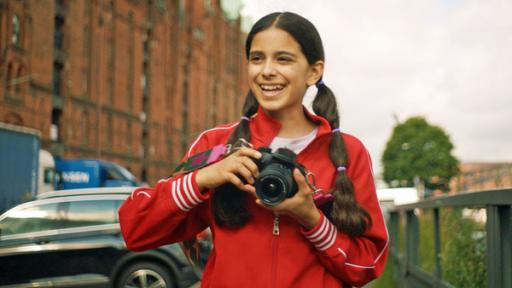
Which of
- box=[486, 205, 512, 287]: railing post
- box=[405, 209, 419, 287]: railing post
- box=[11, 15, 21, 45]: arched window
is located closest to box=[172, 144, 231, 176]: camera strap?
box=[486, 205, 512, 287]: railing post

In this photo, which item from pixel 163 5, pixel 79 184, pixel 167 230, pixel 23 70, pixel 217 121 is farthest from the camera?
pixel 217 121

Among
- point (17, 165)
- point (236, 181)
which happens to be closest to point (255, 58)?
point (236, 181)

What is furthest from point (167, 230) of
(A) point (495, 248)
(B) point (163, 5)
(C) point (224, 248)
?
(B) point (163, 5)

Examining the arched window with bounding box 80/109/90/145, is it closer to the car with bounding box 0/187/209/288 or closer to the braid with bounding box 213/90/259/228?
the car with bounding box 0/187/209/288

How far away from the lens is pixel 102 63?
49.8m

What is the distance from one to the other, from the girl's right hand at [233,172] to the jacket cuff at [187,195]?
20mm

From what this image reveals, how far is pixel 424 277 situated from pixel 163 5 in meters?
58.6

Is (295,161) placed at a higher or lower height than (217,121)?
lower

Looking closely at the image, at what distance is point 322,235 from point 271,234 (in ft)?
0.52

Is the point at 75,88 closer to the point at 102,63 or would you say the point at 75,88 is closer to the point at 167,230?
the point at 102,63

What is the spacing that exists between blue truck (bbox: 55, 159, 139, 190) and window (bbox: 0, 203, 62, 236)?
1951 cm

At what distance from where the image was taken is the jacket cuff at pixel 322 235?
2.26 metres

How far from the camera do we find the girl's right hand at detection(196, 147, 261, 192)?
2219mm

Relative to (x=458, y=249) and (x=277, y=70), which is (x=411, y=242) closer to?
(x=458, y=249)
